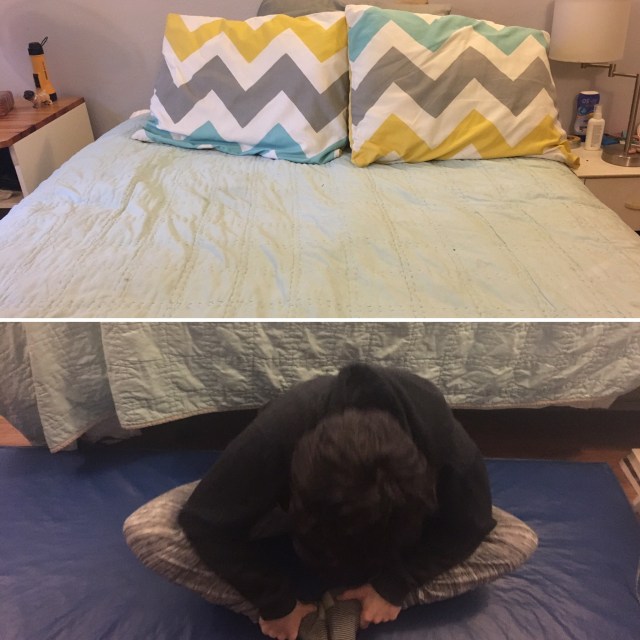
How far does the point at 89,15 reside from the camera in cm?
188

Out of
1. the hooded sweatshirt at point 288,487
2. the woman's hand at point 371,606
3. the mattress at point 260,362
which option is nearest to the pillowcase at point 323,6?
the mattress at point 260,362

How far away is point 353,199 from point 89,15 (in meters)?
1.17

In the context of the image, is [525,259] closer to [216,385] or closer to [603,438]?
[603,438]

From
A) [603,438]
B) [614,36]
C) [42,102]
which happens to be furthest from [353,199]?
[42,102]

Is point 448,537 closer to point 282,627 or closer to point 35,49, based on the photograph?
point 282,627

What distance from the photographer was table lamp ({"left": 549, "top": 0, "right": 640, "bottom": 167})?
161 centimetres

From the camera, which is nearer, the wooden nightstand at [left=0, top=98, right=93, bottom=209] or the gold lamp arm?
the wooden nightstand at [left=0, top=98, right=93, bottom=209]

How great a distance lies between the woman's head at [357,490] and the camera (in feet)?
2.31

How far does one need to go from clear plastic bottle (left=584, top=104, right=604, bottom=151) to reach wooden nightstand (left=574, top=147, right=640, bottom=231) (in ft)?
0.33

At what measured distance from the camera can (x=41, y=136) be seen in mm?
1726

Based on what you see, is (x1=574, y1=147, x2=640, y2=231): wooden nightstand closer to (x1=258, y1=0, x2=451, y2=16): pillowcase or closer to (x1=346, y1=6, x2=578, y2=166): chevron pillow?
(x1=346, y1=6, x2=578, y2=166): chevron pillow

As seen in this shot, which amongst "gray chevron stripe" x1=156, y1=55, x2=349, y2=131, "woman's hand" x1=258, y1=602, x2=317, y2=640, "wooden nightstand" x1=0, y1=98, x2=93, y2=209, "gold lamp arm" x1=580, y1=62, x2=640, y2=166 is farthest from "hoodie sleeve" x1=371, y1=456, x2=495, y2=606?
"wooden nightstand" x1=0, y1=98, x2=93, y2=209

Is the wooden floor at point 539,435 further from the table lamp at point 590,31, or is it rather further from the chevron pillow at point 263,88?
the table lamp at point 590,31

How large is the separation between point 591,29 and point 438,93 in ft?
1.64
